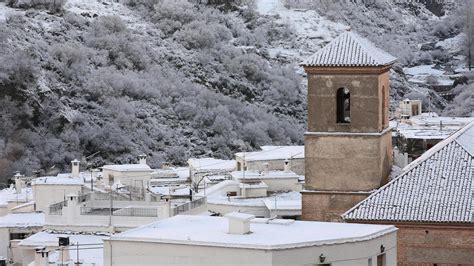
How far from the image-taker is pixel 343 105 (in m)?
37.9

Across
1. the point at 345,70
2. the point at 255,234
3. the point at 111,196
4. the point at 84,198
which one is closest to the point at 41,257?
the point at 345,70

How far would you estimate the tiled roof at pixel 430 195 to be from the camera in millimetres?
32375

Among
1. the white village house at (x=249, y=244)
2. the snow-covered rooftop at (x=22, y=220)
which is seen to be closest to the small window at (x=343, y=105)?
the white village house at (x=249, y=244)

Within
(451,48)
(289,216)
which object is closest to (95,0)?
(451,48)

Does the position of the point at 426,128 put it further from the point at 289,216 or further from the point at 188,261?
the point at 188,261

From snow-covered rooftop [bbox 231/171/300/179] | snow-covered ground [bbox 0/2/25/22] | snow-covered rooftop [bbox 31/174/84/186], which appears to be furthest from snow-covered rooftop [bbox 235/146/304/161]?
snow-covered ground [bbox 0/2/25/22]

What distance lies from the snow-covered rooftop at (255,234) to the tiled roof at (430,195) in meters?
3.50

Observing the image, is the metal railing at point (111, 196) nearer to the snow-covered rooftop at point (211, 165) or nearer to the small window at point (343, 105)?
the small window at point (343, 105)

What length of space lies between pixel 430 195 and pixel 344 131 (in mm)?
5150

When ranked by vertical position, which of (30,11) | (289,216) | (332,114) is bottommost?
(289,216)

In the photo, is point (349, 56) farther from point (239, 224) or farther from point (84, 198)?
point (239, 224)

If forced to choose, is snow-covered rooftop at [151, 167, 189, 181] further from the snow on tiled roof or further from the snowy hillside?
the snow on tiled roof

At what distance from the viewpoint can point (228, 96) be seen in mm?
100250

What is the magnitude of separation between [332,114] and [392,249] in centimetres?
935
